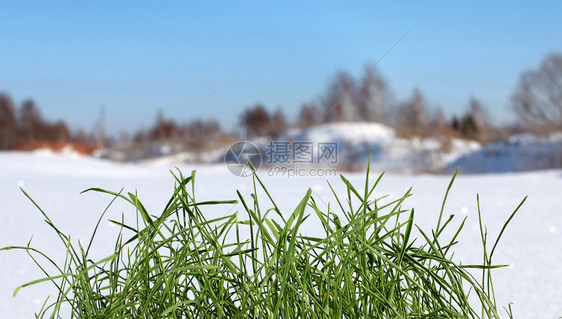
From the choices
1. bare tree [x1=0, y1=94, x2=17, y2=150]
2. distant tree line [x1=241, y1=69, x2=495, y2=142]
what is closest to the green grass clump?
distant tree line [x1=241, y1=69, x2=495, y2=142]

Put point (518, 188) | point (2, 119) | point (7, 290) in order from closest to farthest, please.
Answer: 1. point (7, 290)
2. point (518, 188)
3. point (2, 119)

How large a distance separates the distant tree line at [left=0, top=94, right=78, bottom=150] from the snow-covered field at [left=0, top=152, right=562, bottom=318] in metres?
12.3

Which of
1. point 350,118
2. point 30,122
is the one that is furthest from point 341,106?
point 30,122

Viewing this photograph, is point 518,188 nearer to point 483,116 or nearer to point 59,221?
point 59,221

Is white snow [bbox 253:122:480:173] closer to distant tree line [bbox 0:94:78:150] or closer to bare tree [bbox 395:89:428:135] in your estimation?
bare tree [bbox 395:89:428:135]

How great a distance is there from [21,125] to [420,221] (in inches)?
575

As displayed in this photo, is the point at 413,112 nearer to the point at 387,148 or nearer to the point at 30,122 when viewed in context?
the point at 387,148

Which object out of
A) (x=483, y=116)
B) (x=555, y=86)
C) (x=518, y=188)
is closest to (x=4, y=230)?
(x=518, y=188)

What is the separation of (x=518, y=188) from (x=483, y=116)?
15.3m

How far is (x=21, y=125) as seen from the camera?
534 inches

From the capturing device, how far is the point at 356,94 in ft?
39.9

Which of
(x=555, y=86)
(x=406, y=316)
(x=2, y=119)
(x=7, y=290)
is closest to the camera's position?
(x=406, y=316)

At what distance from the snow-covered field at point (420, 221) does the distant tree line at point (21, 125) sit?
486 inches

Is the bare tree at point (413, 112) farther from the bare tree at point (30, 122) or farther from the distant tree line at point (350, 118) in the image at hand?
the bare tree at point (30, 122)
